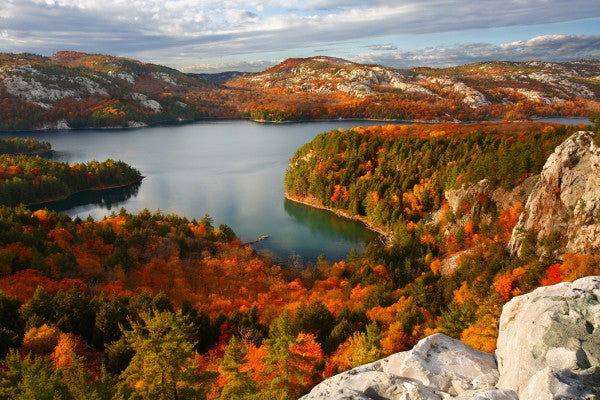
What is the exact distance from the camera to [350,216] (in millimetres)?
101812

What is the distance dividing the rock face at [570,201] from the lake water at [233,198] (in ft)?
108

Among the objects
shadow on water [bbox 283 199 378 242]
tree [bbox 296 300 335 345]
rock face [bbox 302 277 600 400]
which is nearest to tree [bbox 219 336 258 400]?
rock face [bbox 302 277 600 400]

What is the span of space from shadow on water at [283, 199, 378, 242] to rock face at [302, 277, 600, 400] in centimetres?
7614

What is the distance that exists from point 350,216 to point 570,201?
174 ft

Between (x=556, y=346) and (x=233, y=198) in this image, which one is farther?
(x=233, y=198)

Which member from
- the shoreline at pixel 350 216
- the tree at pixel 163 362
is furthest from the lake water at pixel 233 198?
the tree at pixel 163 362

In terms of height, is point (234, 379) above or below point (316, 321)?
above

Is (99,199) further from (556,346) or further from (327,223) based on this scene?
(556,346)

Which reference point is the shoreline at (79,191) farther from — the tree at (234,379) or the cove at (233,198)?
the tree at (234,379)

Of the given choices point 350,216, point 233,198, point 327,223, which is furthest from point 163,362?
point 233,198

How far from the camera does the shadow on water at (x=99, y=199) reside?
363 feet

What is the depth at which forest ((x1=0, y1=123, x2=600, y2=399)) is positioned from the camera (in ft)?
72.4

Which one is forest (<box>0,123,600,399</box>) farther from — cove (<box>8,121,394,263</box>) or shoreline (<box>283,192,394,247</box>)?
cove (<box>8,121,394,263</box>)

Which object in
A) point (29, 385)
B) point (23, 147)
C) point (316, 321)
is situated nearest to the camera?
point (29, 385)
